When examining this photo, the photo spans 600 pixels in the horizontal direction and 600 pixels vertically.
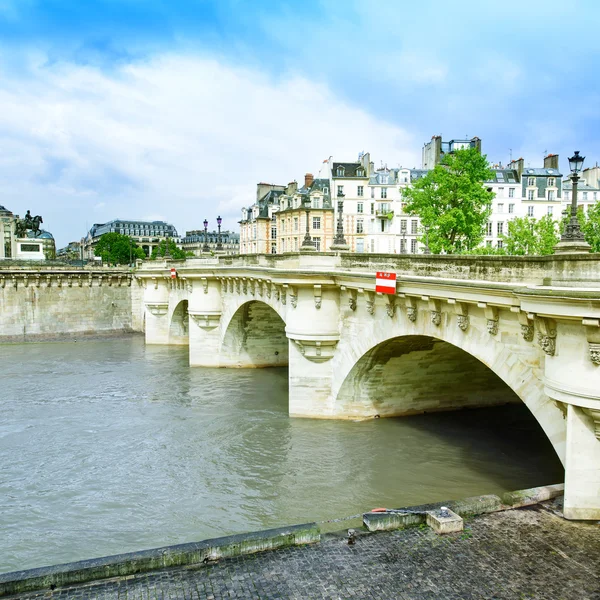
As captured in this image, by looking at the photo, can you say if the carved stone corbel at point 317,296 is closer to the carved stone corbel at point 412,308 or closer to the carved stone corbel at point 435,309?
the carved stone corbel at point 412,308

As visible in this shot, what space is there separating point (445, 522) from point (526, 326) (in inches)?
162

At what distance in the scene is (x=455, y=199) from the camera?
1426 inches

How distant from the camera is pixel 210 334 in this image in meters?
33.9

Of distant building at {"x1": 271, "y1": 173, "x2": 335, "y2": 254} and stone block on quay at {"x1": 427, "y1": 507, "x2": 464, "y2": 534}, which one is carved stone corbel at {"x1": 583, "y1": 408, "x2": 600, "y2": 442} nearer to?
stone block on quay at {"x1": 427, "y1": 507, "x2": 464, "y2": 534}

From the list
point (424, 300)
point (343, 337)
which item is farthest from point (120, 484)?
point (424, 300)

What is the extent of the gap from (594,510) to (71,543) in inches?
416

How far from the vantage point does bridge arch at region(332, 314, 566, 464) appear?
15.4 metres

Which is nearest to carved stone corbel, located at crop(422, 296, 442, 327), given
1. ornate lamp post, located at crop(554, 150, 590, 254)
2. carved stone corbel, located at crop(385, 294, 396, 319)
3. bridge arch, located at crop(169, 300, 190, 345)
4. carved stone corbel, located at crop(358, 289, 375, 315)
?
carved stone corbel, located at crop(385, 294, 396, 319)

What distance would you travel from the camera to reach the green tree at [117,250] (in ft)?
302

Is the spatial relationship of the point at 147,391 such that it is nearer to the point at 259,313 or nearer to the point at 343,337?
the point at 259,313

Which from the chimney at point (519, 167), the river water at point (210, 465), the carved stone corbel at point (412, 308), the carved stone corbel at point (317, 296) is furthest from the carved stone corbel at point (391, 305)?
the chimney at point (519, 167)

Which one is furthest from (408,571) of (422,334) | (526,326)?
(422,334)

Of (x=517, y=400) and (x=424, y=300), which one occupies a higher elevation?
(x=424, y=300)

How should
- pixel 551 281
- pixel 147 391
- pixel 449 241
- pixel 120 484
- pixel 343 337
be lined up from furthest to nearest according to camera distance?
pixel 449 241
pixel 147 391
pixel 343 337
pixel 120 484
pixel 551 281
